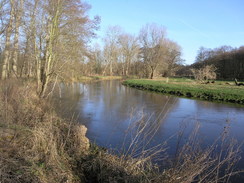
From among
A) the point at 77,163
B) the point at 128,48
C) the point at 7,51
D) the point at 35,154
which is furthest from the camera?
the point at 128,48

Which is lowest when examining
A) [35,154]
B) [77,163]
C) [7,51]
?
[77,163]

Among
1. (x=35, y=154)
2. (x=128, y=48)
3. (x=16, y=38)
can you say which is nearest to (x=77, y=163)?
(x=35, y=154)

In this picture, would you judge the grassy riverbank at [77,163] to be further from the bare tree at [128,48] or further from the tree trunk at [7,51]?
the bare tree at [128,48]

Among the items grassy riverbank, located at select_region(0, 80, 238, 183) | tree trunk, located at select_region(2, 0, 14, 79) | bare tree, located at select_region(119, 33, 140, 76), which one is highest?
bare tree, located at select_region(119, 33, 140, 76)

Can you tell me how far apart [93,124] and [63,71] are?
20.3 feet

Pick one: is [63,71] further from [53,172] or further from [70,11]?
[53,172]

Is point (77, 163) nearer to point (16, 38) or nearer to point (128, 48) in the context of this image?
point (16, 38)

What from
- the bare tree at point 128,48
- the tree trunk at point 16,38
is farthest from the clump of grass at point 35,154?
the bare tree at point 128,48

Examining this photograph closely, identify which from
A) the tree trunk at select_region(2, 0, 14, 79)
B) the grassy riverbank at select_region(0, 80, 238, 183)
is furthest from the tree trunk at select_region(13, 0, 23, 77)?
the grassy riverbank at select_region(0, 80, 238, 183)

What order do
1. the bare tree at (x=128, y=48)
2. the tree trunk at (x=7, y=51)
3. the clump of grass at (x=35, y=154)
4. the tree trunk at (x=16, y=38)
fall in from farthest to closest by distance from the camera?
the bare tree at (x=128, y=48) → the tree trunk at (x=16, y=38) → the tree trunk at (x=7, y=51) → the clump of grass at (x=35, y=154)

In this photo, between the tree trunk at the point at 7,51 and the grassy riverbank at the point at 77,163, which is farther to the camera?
the tree trunk at the point at 7,51

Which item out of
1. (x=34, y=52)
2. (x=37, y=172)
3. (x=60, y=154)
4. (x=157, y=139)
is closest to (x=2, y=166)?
(x=37, y=172)

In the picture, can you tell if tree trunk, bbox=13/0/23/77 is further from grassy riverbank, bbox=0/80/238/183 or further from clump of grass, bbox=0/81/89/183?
grassy riverbank, bbox=0/80/238/183

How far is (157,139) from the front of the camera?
7.16 metres
